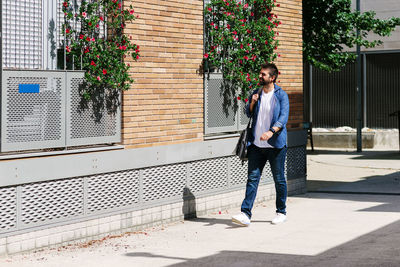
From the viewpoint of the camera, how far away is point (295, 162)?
13.4 meters

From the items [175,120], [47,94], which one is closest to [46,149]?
[47,94]

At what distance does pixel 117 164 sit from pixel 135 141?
57cm

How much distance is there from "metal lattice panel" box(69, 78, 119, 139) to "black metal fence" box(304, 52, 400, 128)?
19.7 metres

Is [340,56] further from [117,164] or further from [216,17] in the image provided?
[117,164]

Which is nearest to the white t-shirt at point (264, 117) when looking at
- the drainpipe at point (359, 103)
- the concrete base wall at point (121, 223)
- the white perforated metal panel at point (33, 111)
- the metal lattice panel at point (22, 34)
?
the concrete base wall at point (121, 223)

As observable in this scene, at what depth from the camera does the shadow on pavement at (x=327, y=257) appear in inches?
300

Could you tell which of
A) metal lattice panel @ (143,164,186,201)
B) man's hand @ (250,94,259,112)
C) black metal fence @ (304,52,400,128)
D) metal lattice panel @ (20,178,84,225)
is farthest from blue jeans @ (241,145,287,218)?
black metal fence @ (304,52,400,128)

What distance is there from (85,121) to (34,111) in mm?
814

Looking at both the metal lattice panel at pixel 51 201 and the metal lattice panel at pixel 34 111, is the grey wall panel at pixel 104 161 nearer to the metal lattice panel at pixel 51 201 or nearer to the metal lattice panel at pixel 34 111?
the metal lattice panel at pixel 51 201

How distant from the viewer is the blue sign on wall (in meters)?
8.39

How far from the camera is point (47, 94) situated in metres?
8.76

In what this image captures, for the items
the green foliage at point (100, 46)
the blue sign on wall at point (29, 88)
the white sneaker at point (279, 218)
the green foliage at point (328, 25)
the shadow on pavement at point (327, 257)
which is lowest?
the shadow on pavement at point (327, 257)

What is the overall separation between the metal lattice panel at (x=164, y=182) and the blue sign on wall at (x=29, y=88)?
6.46 feet

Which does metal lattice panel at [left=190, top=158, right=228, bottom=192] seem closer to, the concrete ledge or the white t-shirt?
the white t-shirt
